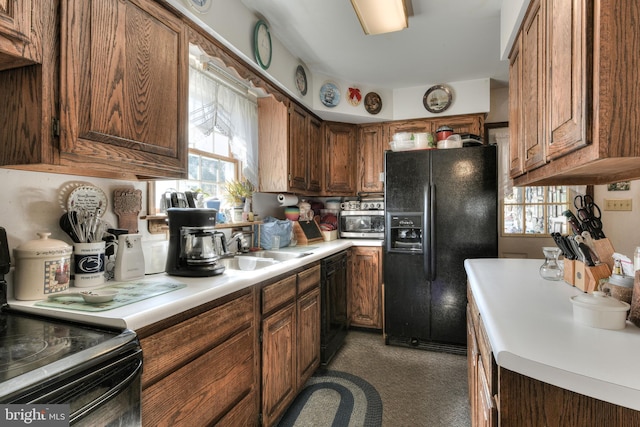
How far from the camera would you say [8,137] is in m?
1.07

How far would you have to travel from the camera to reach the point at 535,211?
3.31m

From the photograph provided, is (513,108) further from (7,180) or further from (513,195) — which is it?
(7,180)

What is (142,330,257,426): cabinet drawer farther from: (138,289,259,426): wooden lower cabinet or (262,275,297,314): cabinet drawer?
(262,275,297,314): cabinet drawer

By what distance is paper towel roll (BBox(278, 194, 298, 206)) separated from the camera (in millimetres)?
3052

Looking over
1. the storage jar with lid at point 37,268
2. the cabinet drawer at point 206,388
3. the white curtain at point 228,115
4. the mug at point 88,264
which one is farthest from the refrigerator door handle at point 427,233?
the storage jar with lid at point 37,268

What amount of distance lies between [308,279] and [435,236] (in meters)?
1.23

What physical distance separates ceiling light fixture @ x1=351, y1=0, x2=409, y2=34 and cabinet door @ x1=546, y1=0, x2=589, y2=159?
90cm

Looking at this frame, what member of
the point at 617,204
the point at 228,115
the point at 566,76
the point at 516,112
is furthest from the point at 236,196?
the point at 617,204

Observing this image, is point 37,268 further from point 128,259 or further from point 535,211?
point 535,211

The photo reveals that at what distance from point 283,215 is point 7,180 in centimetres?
228

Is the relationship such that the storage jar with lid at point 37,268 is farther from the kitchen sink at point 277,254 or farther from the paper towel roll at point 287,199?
the paper towel roll at point 287,199

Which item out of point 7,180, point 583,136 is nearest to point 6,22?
point 7,180

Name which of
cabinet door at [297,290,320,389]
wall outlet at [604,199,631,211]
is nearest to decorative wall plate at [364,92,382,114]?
cabinet door at [297,290,320,389]

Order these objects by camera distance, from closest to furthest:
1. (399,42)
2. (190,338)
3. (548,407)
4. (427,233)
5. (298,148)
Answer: (548,407)
(190,338)
(399,42)
(427,233)
(298,148)
